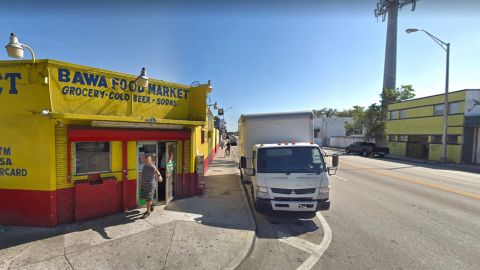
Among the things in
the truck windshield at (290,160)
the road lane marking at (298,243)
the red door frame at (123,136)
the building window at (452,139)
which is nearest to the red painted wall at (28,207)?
the red door frame at (123,136)

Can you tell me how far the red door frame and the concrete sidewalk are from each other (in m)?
1.17

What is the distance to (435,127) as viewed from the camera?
24672 mm

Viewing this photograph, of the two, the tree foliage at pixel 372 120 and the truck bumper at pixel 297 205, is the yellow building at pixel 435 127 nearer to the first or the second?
the tree foliage at pixel 372 120

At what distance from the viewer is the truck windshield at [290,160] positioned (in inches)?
253

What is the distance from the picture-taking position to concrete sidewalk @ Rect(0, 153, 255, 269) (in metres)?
4.25

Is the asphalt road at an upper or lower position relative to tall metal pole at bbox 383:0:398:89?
lower

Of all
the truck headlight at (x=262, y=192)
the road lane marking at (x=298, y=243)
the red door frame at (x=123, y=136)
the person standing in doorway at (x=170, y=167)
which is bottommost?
the road lane marking at (x=298, y=243)

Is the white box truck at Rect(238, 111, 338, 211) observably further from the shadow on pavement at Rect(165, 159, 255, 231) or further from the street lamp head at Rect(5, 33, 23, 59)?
the street lamp head at Rect(5, 33, 23, 59)

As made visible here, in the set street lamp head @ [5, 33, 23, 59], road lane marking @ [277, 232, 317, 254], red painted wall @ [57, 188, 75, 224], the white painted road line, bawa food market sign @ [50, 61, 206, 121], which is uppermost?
street lamp head @ [5, 33, 23, 59]

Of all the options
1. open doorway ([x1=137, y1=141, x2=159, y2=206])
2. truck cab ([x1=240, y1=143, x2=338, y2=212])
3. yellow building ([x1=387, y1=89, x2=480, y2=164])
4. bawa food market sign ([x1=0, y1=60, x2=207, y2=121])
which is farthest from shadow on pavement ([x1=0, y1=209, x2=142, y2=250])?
yellow building ([x1=387, y1=89, x2=480, y2=164])

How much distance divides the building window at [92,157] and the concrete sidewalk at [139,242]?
131 cm

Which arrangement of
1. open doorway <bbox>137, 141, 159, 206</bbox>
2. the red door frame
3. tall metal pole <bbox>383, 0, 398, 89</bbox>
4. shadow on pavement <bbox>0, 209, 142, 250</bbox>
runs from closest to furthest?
1. shadow on pavement <bbox>0, 209, 142, 250</bbox>
2. the red door frame
3. open doorway <bbox>137, 141, 159, 206</bbox>
4. tall metal pole <bbox>383, 0, 398, 89</bbox>

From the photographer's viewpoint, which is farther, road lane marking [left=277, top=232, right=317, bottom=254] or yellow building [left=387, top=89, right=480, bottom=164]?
yellow building [left=387, top=89, right=480, bottom=164]

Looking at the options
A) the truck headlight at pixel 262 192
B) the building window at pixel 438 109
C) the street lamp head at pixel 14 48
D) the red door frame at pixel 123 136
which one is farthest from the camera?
the building window at pixel 438 109
